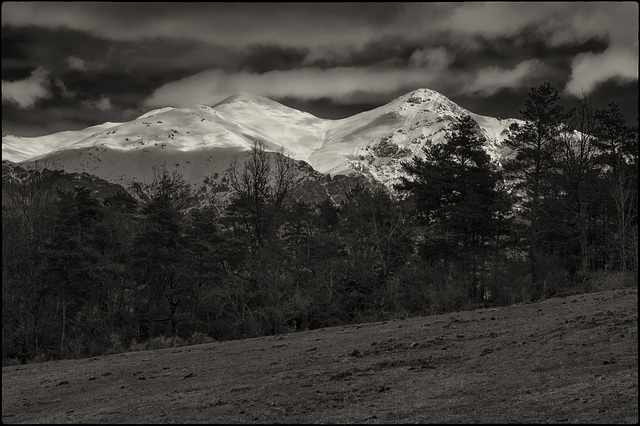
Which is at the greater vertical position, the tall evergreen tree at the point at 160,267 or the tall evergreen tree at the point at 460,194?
the tall evergreen tree at the point at 460,194

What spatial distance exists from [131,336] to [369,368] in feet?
105

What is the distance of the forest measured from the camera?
1486 inches

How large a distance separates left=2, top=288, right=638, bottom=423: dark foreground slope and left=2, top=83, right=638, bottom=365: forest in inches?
399

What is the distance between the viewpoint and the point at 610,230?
52500mm

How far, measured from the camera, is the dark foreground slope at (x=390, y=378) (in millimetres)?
11484

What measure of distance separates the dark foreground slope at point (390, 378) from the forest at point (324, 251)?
1014cm

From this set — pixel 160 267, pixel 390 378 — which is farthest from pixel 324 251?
pixel 390 378

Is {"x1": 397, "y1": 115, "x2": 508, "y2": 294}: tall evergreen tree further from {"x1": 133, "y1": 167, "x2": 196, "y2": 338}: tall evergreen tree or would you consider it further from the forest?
{"x1": 133, "y1": 167, "x2": 196, "y2": 338}: tall evergreen tree

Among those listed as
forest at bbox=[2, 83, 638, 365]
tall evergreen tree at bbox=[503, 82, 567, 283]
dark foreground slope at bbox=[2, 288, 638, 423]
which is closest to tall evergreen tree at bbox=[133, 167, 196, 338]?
forest at bbox=[2, 83, 638, 365]

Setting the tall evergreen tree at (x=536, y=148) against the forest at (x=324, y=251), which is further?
the tall evergreen tree at (x=536, y=148)

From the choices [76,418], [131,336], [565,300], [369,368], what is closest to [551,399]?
[369,368]

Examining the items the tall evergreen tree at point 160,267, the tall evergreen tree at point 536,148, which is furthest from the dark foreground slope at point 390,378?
the tall evergreen tree at point 536,148

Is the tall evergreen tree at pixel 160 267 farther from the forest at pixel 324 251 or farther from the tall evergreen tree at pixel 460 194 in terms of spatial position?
the tall evergreen tree at pixel 460 194

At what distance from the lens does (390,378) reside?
15.6 metres
